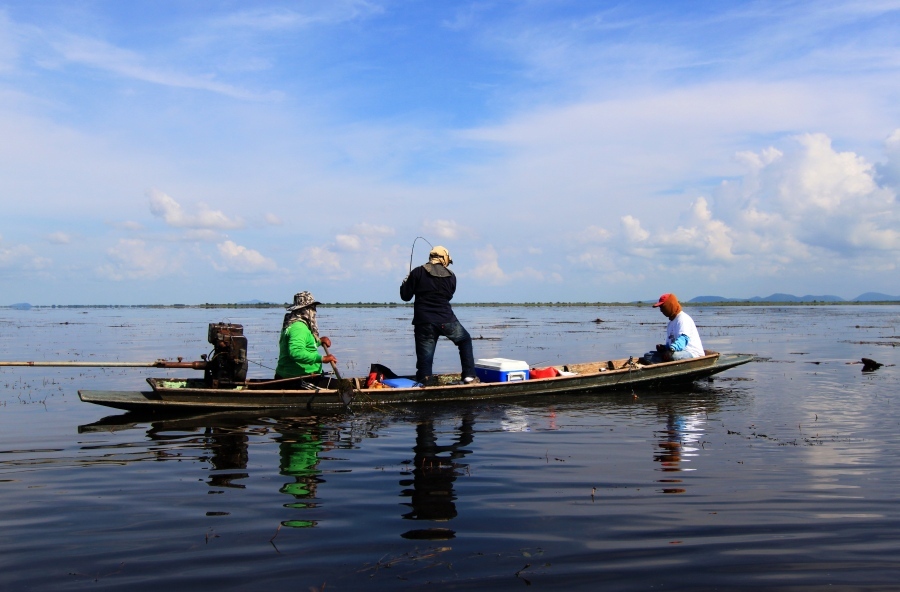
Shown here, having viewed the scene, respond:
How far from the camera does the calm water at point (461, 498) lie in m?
5.04

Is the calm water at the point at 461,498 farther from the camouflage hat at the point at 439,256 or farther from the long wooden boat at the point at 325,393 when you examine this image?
the camouflage hat at the point at 439,256

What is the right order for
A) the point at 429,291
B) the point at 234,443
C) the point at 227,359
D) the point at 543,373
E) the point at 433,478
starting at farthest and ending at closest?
the point at 543,373, the point at 429,291, the point at 227,359, the point at 234,443, the point at 433,478

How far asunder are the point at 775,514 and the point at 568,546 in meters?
2.16

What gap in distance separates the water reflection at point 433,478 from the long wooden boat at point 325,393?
185 cm

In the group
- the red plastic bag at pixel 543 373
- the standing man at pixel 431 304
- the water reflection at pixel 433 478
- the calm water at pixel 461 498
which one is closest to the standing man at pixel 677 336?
the calm water at pixel 461 498

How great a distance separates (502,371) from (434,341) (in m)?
1.63

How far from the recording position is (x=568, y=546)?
5.54 meters

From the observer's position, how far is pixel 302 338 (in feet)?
41.4

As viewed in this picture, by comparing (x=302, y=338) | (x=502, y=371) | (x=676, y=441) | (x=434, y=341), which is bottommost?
(x=676, y=441)

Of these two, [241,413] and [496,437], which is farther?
[241,413]

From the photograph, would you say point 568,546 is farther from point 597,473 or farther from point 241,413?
point 241,413

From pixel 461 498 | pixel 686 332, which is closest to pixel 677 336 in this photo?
pixel 686 332

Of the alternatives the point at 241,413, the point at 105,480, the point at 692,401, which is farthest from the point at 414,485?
the point at 692,401

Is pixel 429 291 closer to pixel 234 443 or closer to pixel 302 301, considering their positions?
pixel 302 301
